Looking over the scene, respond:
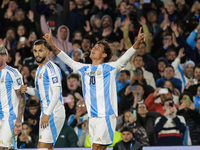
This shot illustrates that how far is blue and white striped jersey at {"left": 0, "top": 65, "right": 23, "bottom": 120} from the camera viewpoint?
6789 millimetres

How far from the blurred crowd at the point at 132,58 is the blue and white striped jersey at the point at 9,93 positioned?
235 centimetres

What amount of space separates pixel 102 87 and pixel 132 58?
5.00m

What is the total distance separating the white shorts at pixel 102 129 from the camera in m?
6.19

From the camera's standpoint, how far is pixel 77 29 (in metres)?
12.6

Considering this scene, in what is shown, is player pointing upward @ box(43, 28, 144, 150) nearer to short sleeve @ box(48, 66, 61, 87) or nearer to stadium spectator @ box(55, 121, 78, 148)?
short sleeve @ box(48, 66, 61, 87)

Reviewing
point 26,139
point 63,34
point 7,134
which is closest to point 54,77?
point 7,134

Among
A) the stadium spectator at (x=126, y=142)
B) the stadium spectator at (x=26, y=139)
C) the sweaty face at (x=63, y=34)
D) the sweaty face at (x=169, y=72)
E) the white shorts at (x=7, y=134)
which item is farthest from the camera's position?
the sweaty face at (x=63, y=34)

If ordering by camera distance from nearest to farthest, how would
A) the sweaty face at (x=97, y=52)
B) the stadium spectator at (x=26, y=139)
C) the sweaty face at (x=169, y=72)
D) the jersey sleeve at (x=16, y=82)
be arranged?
the sweaty face at (x=97, y=52) < the jersey sleeve at (x=16, y=82) < the stadium spectator at (x=26, y=139) < the sweaty face at (x=169, y=72)

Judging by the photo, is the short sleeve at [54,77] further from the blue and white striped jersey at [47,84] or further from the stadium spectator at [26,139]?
the stadium spectator at [26,139]

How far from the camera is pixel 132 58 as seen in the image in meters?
11.3

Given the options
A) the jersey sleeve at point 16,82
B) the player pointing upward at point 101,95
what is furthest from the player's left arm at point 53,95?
the jersey sleeve at point 16,82

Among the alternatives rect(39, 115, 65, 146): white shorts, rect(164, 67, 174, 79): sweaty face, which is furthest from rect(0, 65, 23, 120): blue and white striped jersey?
rect(164, 67, 174, 79): sweaty face

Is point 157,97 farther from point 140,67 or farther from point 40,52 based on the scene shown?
point 40,52

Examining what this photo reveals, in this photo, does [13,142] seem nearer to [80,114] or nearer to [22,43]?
[80,114]
